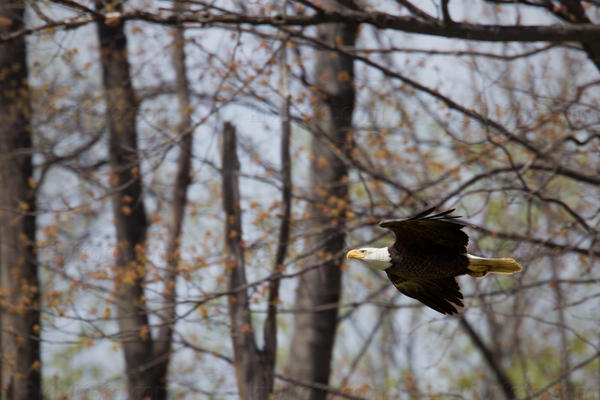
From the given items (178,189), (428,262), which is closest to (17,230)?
(178,189)

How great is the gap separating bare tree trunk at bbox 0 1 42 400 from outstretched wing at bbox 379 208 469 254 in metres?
4.96

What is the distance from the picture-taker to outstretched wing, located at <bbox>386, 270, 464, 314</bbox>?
16.0ft

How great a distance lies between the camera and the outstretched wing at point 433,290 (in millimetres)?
4887

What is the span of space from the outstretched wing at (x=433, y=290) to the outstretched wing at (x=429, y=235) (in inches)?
15.7

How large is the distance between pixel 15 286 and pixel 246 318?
3.62 m

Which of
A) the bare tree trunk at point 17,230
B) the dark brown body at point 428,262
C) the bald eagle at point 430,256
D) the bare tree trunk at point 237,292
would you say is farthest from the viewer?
the bare tree trunk at point 17,230

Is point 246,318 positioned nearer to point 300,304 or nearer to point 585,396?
point 300,304

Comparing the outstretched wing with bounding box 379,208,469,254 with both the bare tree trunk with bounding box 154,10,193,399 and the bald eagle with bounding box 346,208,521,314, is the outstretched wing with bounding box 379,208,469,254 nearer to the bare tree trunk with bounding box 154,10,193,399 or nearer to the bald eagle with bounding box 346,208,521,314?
the bald eagle with bounding box 346,208,521,314

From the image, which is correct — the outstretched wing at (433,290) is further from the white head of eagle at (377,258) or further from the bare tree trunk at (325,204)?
the bare tree trunk at (325,204)

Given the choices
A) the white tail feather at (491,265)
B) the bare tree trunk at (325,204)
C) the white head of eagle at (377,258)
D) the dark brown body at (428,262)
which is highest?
the bare tree trunk at (325,204)

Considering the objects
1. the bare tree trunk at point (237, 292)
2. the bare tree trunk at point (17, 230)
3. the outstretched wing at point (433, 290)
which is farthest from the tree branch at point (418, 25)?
the bare tree trunk at point (17, 230)

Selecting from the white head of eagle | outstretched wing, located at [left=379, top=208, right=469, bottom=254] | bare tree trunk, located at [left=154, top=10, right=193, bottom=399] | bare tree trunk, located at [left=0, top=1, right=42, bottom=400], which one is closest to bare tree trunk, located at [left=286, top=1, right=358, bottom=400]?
bare tree trunk, located at [left=154, top=10, right=193, bottom=399]

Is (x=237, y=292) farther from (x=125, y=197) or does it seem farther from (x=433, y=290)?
(x=125, y=197)

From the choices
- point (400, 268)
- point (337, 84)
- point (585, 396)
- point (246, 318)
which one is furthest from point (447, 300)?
point (337, 84)
